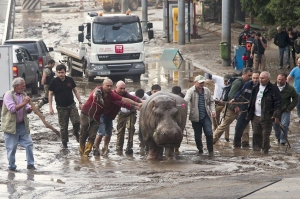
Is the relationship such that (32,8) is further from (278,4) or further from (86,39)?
(278,4)

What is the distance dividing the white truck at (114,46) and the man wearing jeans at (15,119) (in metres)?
16.3

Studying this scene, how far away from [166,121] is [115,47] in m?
16.3

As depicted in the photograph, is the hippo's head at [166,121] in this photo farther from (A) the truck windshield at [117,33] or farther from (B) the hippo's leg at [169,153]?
(A) the truck windshield at [117,33]

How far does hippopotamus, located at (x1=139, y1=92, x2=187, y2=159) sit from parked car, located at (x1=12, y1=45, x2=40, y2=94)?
1084 cm

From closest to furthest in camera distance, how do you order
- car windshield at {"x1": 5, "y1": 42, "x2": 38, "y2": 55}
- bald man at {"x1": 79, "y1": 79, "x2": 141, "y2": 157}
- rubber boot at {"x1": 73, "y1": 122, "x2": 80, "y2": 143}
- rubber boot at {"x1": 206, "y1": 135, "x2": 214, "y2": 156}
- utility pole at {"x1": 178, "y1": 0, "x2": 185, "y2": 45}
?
bald man at {"x1": 79, "y1": 79, "x2": 141, "y2": 157} → rubber boot at {"x1": 206, "y1": 135, "x2": 214, "y2": 156} → rubber boot at {"x1": 73, "y1": 122, "x2": 80, "y2": 143} → car windshield at {"x1": 5, "y1": 42, "x2": 38, "y2": 55} → utility pole at {"x1": 178, "y1": 0, "x2": 185, "y2": 45}

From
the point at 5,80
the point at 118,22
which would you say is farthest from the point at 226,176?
the point at 118,22

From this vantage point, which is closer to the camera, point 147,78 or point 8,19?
point 147,78

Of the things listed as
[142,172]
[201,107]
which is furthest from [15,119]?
[201,107]

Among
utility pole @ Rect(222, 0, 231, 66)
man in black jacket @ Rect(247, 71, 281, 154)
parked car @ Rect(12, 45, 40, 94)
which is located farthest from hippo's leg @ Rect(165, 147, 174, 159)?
utility pole @ Rect(222, 0, 231, 66)

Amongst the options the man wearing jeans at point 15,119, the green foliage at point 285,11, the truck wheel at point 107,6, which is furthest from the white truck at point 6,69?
the truck wheel at point 107,6

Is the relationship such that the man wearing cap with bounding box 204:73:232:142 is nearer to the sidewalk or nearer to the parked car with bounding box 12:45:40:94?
the parked car with bounding box 12:45:40:94

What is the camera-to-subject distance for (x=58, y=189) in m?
11.9

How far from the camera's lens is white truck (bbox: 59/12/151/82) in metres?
30.3

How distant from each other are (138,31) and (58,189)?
750 inches
